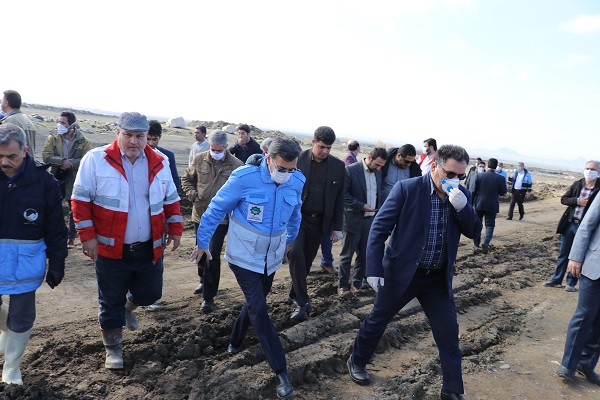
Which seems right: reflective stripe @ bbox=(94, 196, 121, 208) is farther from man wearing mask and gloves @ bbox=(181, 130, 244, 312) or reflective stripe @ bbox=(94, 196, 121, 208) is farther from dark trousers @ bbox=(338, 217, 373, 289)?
dark trousers @ bbox=(338, 217, 373, 289)

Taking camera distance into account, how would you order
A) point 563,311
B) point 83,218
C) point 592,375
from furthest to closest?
point 563,311
point 592,375
point 83,218

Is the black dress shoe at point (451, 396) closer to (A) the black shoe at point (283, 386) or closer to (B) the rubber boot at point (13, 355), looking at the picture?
(A) the black shoe at point (283, 386)

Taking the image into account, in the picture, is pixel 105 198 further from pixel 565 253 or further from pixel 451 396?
pixel 565 253

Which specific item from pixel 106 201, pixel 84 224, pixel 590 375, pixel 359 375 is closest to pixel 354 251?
pixel 359 375

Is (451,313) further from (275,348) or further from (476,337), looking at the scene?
(476,337)

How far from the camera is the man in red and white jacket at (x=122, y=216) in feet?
11.2

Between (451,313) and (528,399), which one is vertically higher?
(451,313)

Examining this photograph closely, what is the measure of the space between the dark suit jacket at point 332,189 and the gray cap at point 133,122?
2.20 m

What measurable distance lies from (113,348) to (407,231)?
2.71m

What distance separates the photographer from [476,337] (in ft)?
17.0

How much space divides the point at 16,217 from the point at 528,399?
15.3ft

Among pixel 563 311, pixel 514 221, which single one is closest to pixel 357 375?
pixel 563 311

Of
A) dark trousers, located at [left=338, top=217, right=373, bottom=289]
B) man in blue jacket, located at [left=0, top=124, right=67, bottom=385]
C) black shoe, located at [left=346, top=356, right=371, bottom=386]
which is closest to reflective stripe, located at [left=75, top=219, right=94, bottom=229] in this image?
man in blue jacket, located at [left=0, top=124, right=67, bottom=385]

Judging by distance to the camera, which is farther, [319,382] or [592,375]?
[592,375]
